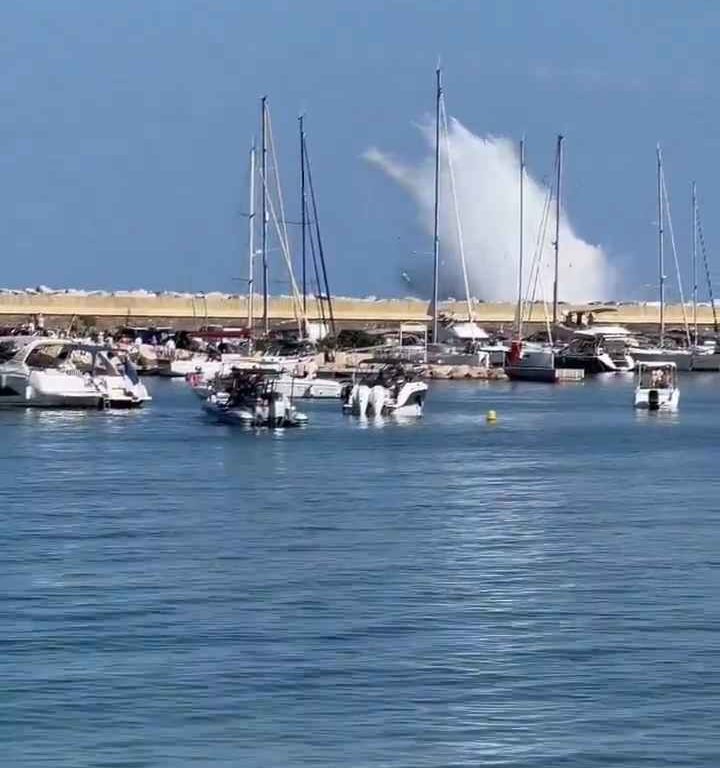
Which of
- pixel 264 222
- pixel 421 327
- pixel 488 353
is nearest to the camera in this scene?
pixel 264 222

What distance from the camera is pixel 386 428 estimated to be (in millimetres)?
54281

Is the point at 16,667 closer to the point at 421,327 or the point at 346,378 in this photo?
the point at 346,378

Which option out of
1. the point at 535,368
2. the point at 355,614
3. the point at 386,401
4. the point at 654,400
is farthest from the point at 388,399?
the point at 355,614

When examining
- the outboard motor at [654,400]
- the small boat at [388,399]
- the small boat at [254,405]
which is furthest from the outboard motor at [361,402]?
the outboard motor at [654,400]

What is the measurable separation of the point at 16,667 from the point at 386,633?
3.65m

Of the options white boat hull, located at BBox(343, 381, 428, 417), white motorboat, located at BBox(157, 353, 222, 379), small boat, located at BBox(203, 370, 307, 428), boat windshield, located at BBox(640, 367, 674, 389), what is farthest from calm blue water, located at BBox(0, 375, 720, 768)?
white motorboat, located at BBox(157, 353, 222, 379)

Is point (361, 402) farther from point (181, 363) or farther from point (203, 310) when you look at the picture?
point (203, 310)

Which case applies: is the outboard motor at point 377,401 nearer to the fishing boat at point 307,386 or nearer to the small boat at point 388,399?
the small boat at point 388,399

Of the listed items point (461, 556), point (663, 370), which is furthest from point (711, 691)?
point (663, 370)

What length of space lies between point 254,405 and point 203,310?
67.8 meters

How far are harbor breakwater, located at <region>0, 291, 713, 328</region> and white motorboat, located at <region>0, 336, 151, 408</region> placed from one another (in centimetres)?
5258

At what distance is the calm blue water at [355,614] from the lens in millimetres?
16000

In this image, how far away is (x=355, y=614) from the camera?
21219 mm

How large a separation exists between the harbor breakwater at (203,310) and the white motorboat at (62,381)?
52.6 m
